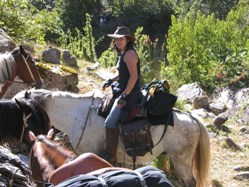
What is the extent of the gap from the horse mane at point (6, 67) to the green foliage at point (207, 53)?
6.56 meters

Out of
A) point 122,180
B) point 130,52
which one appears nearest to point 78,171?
A: point 122,180

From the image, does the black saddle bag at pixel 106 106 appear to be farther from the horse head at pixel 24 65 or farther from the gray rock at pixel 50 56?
the gray rock at pixel 50 56

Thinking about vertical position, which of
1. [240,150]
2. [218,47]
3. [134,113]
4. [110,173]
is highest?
[110,173]

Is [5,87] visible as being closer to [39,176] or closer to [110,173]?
[39,176]

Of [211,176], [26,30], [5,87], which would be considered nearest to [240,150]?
[211,176]

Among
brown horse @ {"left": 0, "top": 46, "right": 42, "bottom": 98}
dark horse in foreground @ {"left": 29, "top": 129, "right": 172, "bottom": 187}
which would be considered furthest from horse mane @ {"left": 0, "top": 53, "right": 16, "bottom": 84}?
dark horse in foreground @ {"left": 29, "top": 129, "right": 172, "bottom": 187}

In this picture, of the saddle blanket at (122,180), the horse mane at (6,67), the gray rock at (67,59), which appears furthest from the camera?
the gray rock at (67,59)

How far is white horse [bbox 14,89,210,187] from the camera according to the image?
223 inches

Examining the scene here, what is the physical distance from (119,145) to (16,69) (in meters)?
2.07

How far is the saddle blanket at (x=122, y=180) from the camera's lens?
7.90 ft

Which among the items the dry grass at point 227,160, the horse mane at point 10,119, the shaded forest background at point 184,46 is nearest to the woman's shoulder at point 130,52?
the horse mane at point 10,119

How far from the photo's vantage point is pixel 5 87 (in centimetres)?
647

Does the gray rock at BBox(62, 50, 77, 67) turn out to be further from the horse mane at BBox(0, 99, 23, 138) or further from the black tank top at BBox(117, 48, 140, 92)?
the horse mane at BBox(0, 99, 23, 138)

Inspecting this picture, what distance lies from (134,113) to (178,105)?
8.10 feet
